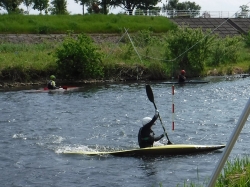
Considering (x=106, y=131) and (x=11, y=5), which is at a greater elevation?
(x=11, y=5)

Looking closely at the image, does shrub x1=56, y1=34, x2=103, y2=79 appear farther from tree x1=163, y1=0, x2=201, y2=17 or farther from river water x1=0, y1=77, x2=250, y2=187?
tree x1=163, y1=0, x2=201, y2=17

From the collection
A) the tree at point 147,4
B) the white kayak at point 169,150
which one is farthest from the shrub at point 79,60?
the tree at point 147,4

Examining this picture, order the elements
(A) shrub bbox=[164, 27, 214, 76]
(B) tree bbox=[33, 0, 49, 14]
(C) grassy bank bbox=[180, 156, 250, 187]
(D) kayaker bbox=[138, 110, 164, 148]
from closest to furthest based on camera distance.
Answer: (C) grassy bank bbox=[180, 156, 250, 187]
(D) kayaker bbox=[138, 110, 164, 148]
(A) shrub bbox=[164, 27, 214, 76]
(B) tree bbox=[33, 0, 49, 14]

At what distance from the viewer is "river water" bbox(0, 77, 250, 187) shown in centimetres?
1420

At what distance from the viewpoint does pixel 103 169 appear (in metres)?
14.9

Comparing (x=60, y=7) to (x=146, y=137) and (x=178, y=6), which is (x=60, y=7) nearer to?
(x=178, y=6)

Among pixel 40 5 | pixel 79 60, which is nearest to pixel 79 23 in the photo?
pixel 40 5

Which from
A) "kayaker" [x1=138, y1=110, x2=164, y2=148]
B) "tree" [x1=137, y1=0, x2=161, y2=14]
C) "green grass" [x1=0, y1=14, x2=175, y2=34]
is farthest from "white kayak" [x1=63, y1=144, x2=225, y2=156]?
"tree" [x1=137, y1=0, x2=161, y2=14]

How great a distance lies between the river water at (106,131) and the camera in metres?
14.2

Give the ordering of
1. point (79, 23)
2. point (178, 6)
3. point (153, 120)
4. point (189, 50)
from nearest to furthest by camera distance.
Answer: point (153, 120), point (189, 50), point (79, 23), point (178, 6)

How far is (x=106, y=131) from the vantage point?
2012 centimetres

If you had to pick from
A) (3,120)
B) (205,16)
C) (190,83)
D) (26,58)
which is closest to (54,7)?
(205,16)

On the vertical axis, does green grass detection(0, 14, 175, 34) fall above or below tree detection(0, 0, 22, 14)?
below

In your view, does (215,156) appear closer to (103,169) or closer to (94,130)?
(103,169)
